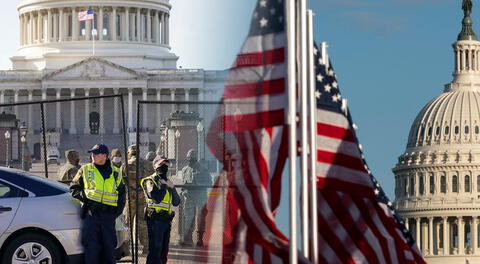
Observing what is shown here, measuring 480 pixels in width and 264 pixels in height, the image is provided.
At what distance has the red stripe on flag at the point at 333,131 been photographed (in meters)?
14.5

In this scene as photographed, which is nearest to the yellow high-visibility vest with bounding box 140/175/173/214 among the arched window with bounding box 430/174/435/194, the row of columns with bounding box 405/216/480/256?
the row of columns with bounding box 405/216/480/256

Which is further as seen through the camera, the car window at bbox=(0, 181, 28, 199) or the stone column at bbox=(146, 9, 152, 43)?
the stone column at bbox=(146, 9, 152, 43)

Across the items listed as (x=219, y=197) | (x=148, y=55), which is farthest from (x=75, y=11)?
(x=219, y=197)

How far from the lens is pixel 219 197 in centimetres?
1493

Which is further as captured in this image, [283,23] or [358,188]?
[358,188]

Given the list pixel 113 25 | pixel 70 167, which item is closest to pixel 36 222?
pixel 70 167

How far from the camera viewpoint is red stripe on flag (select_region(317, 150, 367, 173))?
569 inches

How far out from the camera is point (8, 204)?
19547 mm

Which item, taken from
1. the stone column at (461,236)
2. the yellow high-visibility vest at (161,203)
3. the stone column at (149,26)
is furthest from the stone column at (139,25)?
the yellow high-visibility vest at (161,203)

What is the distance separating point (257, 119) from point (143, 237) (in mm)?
12879

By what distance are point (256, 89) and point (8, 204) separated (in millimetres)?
6374

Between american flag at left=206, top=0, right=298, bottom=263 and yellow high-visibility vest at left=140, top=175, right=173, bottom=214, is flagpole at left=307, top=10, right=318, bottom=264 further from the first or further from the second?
yellow high-visibility vest at left=140, top=175, right=173, bottom=214

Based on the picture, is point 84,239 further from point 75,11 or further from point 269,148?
point 75,11

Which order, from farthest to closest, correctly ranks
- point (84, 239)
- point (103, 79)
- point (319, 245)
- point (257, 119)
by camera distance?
1. point (103, 79)
2. point (84, 239)
3. point (319, 245)
4. point (257, 119)
